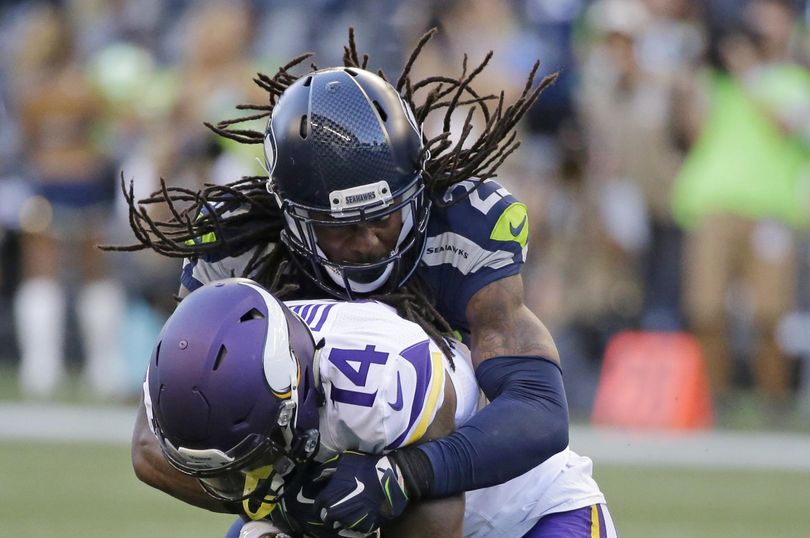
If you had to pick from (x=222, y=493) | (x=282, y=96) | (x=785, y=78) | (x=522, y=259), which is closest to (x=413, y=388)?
(x=222, y=493)

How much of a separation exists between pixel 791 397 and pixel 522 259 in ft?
21.3

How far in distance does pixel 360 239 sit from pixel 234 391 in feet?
2.41

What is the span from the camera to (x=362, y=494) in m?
3.33

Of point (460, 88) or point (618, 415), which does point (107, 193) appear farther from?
point (460, 88)

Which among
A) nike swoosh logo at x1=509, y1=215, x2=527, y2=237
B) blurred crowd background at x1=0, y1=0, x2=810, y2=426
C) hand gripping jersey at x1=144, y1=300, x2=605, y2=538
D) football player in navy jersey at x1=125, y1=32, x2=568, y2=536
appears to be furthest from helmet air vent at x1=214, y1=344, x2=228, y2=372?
blurred crowd background at x1=0, y1=0, x2=810, y2=426

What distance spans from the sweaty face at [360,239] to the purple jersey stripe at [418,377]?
1.48 ft

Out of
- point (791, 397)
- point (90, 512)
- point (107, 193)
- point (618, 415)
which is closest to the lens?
point (90, 512)

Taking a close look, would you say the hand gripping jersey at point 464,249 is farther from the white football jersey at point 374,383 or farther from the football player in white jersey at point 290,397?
the white football jersey at point 374,383

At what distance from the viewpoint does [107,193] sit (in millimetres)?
10680

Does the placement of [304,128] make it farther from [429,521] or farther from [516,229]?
[429,521]

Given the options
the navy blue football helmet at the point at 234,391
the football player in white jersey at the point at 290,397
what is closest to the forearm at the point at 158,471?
the football player in white jersey at the point at 290,397

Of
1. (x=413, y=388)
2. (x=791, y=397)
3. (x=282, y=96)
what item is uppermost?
(x=282, y=96)

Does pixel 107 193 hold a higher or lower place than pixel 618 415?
higher

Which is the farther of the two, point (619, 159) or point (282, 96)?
point (619, 159)
